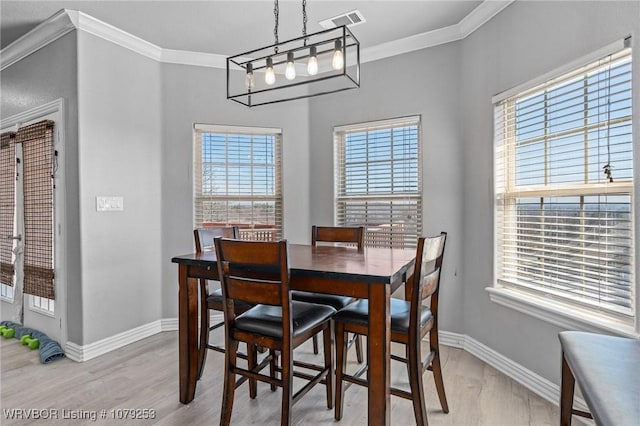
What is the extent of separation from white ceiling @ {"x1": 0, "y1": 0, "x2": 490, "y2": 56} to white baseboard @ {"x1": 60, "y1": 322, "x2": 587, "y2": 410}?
260cm

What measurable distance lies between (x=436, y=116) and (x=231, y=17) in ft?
6.21

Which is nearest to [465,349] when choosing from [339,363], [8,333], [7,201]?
[339,363]

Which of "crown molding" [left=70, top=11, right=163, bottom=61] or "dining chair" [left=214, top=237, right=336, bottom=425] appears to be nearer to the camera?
"dining chair" [left=214, top=237, right=336, bottom=425]

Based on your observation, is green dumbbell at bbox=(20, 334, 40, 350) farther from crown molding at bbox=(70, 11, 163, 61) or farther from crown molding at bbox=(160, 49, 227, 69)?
crown molding at bbox=(160, 49, 227, 69)

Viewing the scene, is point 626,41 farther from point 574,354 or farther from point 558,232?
point 574,354

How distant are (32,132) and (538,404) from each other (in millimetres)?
4404

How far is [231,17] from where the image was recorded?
2771mm

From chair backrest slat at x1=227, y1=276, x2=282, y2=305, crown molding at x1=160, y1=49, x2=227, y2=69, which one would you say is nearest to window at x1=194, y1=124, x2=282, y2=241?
crown molding at x1=160, y1=49, x2=227, y2=69

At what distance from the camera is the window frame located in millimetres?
1656

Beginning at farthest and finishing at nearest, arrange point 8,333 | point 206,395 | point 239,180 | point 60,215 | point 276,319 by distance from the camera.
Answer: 1. point 239,180
2. point 8,333
3. point 60,215
4. point 206,395
5. point 276,319

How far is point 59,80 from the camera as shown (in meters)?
2.88

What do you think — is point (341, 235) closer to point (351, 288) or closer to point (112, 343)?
point (351, 288)

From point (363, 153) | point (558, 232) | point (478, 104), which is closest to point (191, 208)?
point (363, 153)

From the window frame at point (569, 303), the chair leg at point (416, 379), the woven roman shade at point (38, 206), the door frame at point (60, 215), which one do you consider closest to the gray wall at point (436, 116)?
the window frame at point (569, 303)
